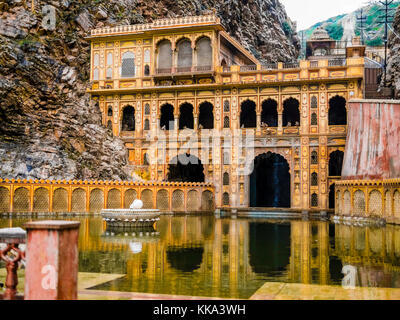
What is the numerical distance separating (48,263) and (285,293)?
12.2 ft

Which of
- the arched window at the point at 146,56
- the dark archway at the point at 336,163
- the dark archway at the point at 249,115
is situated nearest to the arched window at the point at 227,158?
the dark archway at the point at 249,115

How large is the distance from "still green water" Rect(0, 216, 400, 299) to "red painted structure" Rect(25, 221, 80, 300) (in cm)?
242

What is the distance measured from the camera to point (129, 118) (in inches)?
1537

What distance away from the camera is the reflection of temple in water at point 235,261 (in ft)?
26.0

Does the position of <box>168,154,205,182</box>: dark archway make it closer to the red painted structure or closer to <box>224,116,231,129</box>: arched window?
<box>224,116,231,129</box>: arched window

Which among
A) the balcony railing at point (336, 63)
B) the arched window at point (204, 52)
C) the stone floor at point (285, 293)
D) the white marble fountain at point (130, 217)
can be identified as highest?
the arched window at point (204, 52)

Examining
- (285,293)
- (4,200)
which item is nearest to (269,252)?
(285,293)

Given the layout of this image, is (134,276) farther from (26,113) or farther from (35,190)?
(26,113)

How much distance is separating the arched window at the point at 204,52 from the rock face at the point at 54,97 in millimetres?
8826

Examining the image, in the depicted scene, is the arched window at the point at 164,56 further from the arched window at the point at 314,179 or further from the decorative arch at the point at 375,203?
the decorative arch at the point at 375,203

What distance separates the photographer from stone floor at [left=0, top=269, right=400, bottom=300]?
6.41 metres
